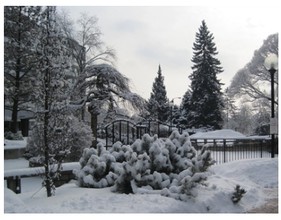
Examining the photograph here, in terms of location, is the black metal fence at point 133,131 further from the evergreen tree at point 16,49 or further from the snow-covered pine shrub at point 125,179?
the evergreen tree at point 16,49

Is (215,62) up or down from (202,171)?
up

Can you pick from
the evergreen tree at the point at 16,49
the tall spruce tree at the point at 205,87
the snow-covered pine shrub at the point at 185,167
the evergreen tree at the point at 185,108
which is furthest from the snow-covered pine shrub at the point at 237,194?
the evergreen tree at the point at 185,108

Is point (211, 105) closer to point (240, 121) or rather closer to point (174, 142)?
point (240, 121)

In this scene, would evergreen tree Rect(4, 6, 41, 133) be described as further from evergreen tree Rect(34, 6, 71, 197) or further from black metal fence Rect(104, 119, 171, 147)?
evergreen tree Rect(34, 6, 71, 197)

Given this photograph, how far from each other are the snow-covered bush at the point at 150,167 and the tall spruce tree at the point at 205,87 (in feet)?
107

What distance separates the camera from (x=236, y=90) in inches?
1364

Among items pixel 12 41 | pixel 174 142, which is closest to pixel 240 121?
pixel 12 41

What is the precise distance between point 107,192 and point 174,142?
2.15m

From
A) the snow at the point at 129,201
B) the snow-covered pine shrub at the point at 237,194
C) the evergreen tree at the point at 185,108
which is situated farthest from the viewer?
the evergreen tree at the point at 185,108

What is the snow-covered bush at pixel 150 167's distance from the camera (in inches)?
278

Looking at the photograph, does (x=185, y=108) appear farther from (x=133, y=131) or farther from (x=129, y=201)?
(x=129, y=201)

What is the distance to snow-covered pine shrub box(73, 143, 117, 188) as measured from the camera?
24.8 feet

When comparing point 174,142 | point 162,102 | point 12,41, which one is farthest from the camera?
point 162,102

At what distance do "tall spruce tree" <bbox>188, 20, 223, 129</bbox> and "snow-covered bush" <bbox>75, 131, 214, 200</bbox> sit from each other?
32.6m
